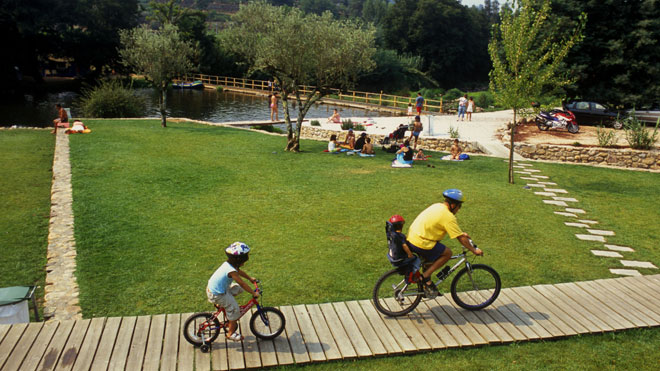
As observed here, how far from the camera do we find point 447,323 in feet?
22.0

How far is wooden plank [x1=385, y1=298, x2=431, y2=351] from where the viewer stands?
6.14 metres

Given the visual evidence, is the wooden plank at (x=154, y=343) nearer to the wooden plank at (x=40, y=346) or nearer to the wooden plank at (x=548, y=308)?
the wooden plank at (x=40, y=346)

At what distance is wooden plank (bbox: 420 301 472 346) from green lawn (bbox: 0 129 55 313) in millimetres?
6131

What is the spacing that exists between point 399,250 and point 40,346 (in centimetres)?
464

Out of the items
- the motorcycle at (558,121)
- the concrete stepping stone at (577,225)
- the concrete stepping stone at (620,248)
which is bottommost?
the concrete stepping stone at (620,248)

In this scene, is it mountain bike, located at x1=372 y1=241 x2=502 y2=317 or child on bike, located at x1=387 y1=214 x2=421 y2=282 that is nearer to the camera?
child on bike, located at x1=387 y1=214 x2=421 y2=282

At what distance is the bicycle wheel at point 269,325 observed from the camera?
20.0 feet

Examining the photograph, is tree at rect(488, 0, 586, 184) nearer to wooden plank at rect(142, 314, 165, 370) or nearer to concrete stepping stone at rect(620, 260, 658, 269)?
concrete stepping stone at rect(620, 260, 658, 269)

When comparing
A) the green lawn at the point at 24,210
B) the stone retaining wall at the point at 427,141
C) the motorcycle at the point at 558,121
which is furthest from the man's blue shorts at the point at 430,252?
the motorcycle at the point at 558,121

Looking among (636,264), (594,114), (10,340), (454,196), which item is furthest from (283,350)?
(594,114)

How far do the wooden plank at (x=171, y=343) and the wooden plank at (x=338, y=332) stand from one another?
199 centimetres

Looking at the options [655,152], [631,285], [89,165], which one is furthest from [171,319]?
[655,152]

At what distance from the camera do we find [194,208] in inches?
474

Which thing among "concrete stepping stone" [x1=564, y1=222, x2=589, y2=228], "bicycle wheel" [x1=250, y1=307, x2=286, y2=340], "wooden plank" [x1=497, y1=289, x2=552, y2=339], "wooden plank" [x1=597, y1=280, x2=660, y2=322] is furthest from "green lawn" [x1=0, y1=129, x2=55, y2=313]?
"concrete stepping stone" [x1=564, y1=222, x2=589, y2=228]
